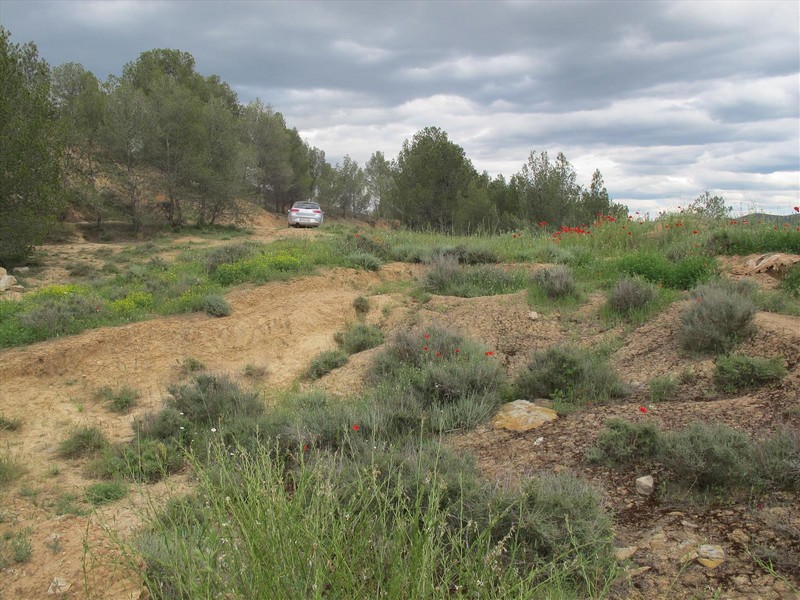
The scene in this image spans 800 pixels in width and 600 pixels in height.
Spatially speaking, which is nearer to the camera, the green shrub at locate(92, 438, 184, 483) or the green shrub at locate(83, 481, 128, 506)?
the green shrub at locate(83, 481, 128, 506)

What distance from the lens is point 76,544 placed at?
3453 mm

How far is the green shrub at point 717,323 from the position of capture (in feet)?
21.0

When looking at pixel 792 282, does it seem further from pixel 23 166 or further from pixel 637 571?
pixel 23 166

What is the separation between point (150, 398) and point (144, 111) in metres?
20.8

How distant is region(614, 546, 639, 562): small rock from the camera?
10.5 feet

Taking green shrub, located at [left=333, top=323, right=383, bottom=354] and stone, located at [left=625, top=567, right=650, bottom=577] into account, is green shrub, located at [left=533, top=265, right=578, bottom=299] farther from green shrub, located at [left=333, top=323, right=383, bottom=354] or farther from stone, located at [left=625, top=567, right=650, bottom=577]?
stone, located at [left=625, top=567, right=650, bottom=577]

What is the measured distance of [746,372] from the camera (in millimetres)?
5469

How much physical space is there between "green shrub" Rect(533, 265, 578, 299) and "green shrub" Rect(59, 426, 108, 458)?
6455 millimetres

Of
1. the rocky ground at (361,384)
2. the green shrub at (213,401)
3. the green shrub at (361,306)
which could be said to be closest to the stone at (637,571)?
the rocky ground at (361,384)

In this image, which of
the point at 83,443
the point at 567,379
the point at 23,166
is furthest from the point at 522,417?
the point at 23,166

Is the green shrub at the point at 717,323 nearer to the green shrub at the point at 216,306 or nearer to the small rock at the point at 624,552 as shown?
the small rock at the point at 624,552

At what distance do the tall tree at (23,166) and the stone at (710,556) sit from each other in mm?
16589

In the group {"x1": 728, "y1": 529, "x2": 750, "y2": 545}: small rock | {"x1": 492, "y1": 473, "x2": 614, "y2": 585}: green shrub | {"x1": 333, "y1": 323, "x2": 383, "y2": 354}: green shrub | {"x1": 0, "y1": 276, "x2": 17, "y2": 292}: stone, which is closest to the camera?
{"x1": 492, "y1": 473, "x2": 614, "y2": 585}: green shrub

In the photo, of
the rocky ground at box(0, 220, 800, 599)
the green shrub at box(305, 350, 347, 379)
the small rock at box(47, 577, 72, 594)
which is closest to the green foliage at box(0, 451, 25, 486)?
the rocky ground at box(0, 220, 800, 599)
